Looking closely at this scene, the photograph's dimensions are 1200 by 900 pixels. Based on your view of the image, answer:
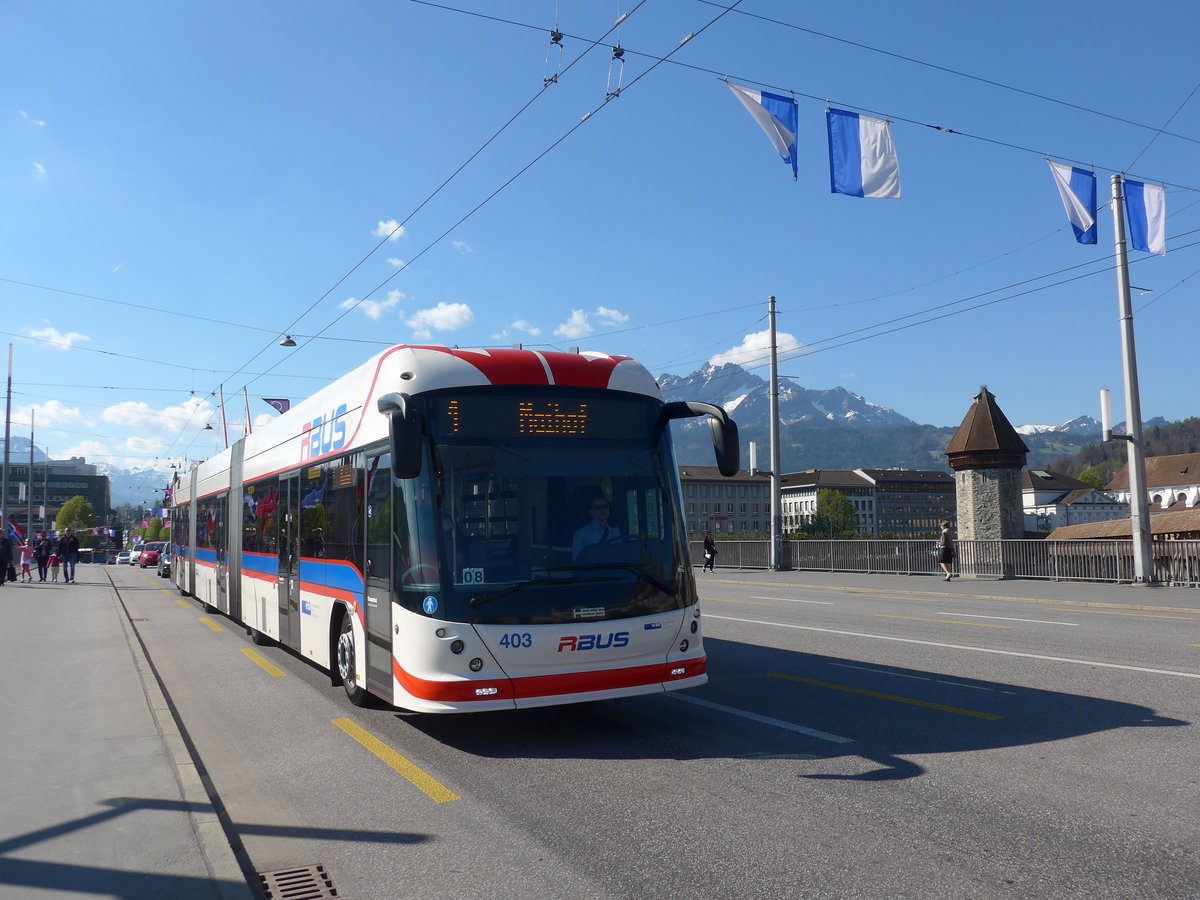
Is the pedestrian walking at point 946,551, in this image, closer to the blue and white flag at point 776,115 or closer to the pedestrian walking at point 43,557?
the blue and white flag at point 776,115

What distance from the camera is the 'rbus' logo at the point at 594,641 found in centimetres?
709

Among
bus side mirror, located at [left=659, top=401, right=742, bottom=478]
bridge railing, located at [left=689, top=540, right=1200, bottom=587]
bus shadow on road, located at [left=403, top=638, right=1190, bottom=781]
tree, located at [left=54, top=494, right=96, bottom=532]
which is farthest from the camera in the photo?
tree, located at [left=54, top=494, right=96, bottom=532]

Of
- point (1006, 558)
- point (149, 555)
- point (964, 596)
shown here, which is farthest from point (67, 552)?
point (1006, 558)

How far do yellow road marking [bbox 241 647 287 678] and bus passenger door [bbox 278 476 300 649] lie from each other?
32cm

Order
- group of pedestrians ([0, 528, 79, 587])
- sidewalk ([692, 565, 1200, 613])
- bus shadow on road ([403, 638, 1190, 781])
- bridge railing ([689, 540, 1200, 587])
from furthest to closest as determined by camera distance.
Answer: group of pedestrians ([0, 528, 79, 587])
bridge railing ([689, 540, 1200, 587])
sidewalk ([692, 565, 1200, 613])
bus shadow on road ([403, 638, 1190, 781])

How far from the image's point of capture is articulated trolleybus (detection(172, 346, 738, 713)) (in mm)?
7012

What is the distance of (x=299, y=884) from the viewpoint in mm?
4609

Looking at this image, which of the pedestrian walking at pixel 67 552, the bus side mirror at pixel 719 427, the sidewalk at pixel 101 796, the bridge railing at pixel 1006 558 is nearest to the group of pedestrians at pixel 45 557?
the pedestrian walking at pixel 67 552

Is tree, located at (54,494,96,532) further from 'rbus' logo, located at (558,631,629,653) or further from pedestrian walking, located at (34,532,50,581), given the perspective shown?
'rbus' logo, located at (558,631,629,653)

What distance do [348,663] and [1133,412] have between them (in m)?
22.5

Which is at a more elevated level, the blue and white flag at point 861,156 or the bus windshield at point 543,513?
the blue and white flag at point 861,156

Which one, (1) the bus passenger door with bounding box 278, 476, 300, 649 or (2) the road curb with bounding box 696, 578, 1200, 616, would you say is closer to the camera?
(1) the bus passenger door with bounding box 278, 476, 300, 649

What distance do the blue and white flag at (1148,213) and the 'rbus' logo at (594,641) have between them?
823 inches

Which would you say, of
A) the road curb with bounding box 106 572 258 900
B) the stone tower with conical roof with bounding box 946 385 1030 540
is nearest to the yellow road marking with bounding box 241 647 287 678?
the road curb with bounding box 106 572 258 900
